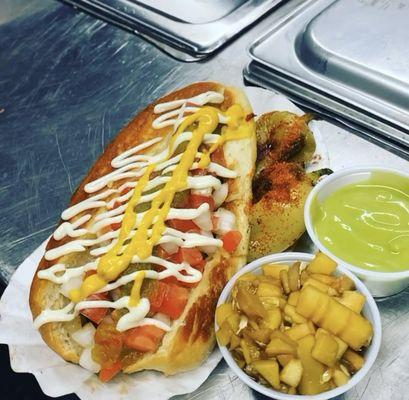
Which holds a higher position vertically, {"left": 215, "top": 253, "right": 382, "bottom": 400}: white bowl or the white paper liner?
{"left": 215, "top": 253, "right": 382, "bottom": 400}: white bowl

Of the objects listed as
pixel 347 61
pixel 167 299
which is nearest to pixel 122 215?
pixel 167 299

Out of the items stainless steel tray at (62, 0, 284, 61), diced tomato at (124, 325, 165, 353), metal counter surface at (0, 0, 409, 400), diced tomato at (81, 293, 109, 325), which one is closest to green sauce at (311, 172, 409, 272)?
metal counter surface at (0, 0, 409, 400)

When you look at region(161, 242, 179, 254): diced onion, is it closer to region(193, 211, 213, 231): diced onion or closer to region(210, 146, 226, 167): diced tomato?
region(193, 211, 213, 231): diced onion

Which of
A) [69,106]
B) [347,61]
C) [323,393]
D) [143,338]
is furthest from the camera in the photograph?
[69,106]

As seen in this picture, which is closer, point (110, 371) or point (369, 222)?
point (110, 371)

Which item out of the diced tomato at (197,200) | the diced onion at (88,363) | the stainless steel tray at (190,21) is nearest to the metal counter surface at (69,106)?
the stainless steel tray at (190,21)

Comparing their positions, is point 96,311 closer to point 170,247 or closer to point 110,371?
point 110,371

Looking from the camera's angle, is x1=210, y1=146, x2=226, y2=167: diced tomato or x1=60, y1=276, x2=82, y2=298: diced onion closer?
x1=60, y1=276, x2=82, y2=298: diced onion
